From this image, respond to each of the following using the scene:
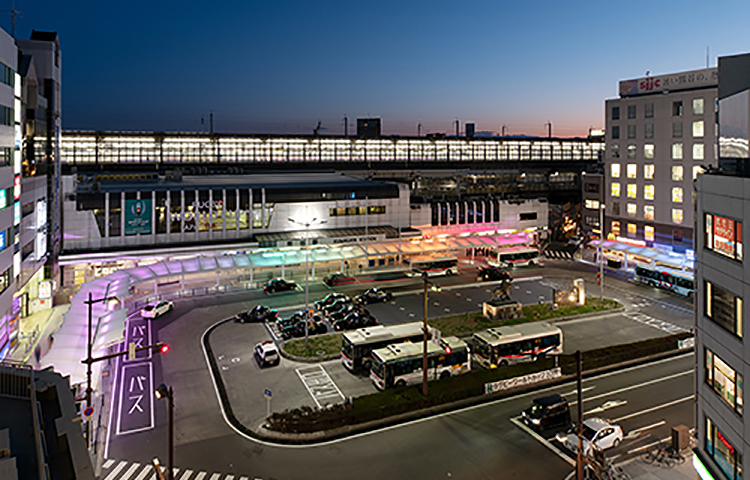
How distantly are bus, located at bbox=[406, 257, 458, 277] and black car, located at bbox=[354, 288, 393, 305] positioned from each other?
9.87 m

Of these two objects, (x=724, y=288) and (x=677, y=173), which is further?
(x=677, y=173)

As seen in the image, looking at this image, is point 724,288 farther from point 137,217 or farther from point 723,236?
point 137,217

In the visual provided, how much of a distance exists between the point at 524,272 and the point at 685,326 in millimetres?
21353

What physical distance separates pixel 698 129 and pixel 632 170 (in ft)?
31.4

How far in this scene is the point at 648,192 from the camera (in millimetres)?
62469

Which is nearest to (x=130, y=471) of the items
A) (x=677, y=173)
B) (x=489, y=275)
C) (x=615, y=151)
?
(x=489, y=275)

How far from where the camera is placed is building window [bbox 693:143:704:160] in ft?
183

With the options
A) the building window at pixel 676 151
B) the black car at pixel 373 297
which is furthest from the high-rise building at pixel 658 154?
the black car at pixel 373 297

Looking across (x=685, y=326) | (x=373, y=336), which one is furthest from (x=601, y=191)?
(x=373, y=336)

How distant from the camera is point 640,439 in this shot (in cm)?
2297

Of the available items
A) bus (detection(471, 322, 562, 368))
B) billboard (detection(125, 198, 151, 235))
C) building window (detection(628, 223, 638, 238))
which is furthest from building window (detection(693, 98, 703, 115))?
billboard (detection(125, 198, 151, 235))

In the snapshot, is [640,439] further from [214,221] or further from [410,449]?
[214,221]

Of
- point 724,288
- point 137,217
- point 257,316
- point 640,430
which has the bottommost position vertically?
point 640,430

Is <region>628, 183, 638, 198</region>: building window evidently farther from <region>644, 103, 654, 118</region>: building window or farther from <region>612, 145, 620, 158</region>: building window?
<region>644, 103, 654, 118</region>: building window
